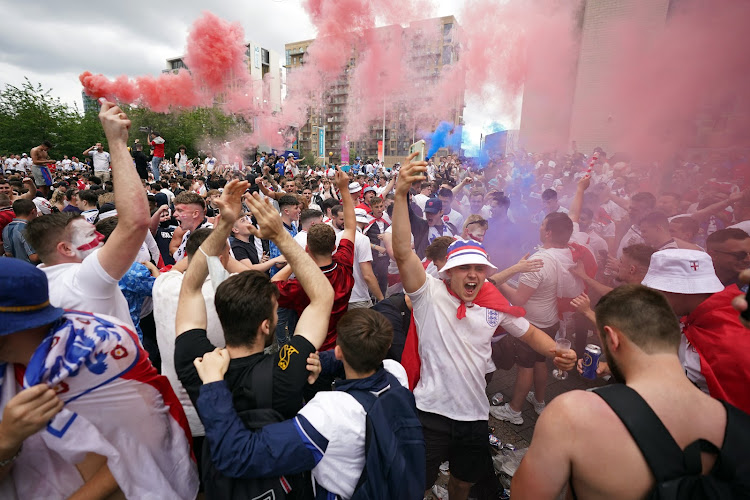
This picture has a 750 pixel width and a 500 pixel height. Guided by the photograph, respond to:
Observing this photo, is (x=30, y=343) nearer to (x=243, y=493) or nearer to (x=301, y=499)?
(x=243, y=493)

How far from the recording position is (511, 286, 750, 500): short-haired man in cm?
142

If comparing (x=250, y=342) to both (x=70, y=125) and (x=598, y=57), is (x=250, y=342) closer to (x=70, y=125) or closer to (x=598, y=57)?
(x=598, y=57)

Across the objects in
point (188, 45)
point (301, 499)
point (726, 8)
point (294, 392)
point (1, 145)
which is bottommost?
point (301, 499)

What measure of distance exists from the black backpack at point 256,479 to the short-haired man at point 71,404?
0.28 m

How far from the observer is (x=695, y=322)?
7.82ft

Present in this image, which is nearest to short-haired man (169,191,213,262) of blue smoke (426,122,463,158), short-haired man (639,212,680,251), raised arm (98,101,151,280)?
raised arm (98,101,151,280)

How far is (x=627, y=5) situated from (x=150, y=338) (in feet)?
61.6

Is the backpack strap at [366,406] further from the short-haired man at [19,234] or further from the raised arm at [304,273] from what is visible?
the short-haired man at [19,234]

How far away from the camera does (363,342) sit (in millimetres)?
1826

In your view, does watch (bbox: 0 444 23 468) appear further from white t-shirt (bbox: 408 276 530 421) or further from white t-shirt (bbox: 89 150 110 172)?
white t-shirt (bbox: 89 150 110 172)

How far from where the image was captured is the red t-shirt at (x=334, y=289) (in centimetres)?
338

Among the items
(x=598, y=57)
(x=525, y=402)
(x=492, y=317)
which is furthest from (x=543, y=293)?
(x=598, y=57)

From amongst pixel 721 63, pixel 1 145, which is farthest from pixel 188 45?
pixel 1 145

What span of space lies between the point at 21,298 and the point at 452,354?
2.41m
